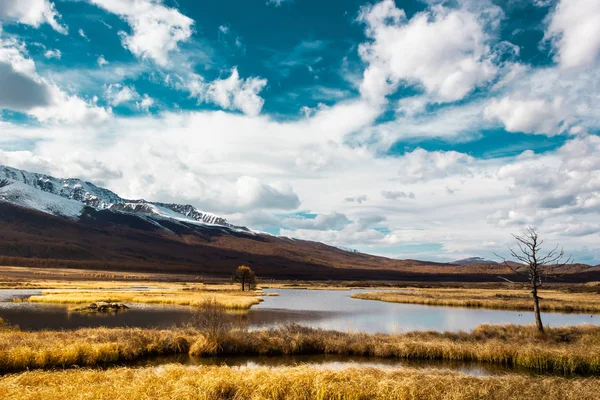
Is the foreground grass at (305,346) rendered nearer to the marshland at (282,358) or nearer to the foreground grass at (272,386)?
the marshland at (282,358)

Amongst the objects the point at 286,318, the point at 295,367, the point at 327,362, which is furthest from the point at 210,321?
the point at 286,318

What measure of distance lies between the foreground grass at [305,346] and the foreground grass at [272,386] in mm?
4679

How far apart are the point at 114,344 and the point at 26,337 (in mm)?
5285

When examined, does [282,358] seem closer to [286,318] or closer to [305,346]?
[305,346]

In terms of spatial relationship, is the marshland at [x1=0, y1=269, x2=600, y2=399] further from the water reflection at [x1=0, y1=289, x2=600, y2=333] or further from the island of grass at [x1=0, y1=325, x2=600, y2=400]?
the water reflection at [x1=0, y1=289, x2=600, y2=333]

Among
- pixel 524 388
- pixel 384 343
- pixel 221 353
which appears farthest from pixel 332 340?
pixel 524 388

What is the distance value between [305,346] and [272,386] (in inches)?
491

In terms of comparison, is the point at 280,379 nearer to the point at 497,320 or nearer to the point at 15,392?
the point at 15,392

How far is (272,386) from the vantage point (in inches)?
613

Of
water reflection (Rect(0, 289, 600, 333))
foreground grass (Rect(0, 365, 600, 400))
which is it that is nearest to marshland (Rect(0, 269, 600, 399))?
foreground grass (Rect(0, 365, 600, 400))

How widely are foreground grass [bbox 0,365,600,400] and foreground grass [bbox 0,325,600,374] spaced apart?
4.68 metres

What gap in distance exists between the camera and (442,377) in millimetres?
18047

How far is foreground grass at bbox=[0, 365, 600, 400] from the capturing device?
14289 mm

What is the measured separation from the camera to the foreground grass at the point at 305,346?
2225cm
